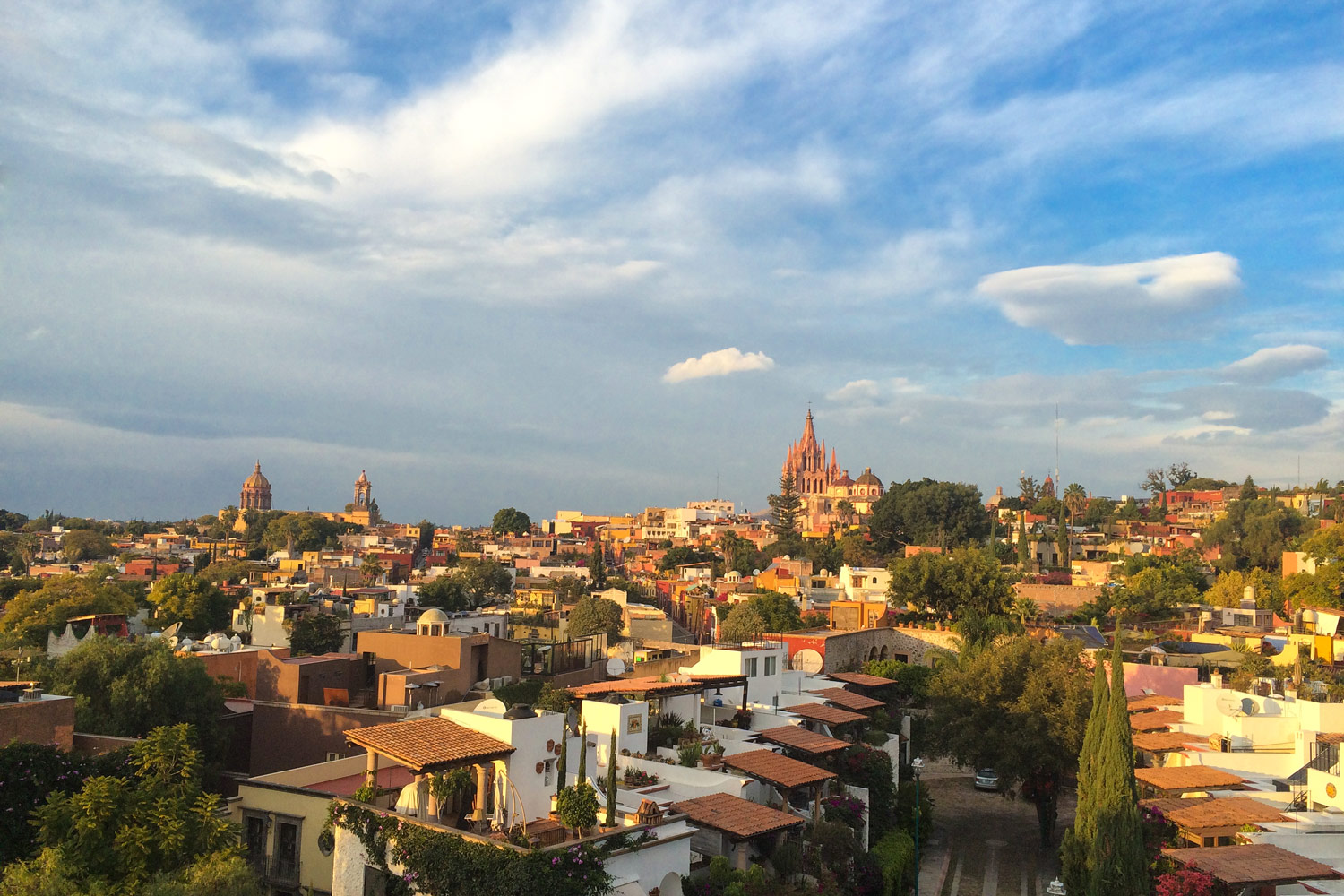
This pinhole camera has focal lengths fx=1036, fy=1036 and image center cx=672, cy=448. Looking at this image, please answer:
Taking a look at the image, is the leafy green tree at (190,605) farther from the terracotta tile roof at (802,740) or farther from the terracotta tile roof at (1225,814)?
the terracotta tile roof at (1225,814)

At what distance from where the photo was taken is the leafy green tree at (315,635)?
3362cm

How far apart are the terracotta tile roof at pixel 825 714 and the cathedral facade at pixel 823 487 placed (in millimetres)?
77907

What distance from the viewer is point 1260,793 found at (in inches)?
709

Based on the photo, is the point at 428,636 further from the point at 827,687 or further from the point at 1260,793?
the point at 1260,793

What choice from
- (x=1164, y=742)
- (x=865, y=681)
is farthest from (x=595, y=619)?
(x=1164, y=742)

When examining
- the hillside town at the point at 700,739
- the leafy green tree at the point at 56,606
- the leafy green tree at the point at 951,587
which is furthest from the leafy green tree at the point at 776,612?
the leafy green tree at the point at 56,606

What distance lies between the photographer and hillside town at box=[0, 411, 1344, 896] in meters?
11.3

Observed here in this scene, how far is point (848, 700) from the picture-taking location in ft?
76.3

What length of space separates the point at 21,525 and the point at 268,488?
95.1ft

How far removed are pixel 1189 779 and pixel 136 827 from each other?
1668cm

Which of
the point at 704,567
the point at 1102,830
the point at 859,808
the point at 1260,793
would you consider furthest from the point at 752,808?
the point at 704,567

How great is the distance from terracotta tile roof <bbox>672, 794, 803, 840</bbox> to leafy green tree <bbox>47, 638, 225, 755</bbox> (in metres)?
10.4

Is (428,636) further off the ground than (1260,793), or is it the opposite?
(428,636)

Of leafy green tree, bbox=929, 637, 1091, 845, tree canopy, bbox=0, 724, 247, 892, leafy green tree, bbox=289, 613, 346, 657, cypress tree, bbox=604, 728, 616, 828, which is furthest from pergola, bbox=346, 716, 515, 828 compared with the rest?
leafy green tree, bbox=289, 613, 346, 657
